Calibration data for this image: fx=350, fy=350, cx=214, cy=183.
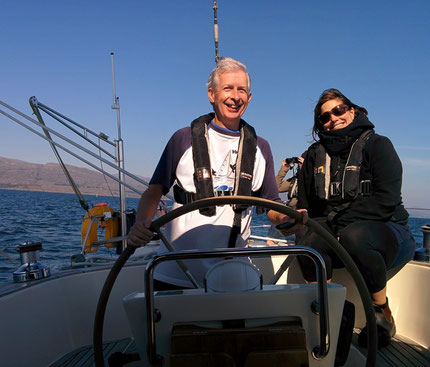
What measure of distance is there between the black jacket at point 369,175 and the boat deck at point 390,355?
0.72 metres

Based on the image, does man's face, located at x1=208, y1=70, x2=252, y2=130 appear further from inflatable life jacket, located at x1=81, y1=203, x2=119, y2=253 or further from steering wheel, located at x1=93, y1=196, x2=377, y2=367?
inflatable life jacket, located at x1=81, y1=203, x2=119, y2=253

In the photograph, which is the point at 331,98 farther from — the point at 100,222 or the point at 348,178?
the point at 100,222

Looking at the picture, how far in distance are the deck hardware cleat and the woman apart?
1423 mm

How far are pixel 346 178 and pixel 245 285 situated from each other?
4.03ft

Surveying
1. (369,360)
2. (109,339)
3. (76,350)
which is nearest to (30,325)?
(76,350)

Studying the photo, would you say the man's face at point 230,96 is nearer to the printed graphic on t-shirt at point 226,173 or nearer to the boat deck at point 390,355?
the printed graphic on t-shirt at point 226,173

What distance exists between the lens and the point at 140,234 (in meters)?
1.08

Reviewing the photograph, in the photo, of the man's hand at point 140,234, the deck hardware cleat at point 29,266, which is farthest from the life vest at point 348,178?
the deck hardware cleat at point 29,266

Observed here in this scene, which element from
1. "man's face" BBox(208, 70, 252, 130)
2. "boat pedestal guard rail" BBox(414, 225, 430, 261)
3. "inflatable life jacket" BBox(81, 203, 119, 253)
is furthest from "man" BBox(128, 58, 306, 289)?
"inflatable life jacket" BBox(81, 203, 119, 253)

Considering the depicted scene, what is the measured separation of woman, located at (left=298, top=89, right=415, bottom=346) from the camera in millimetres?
1765

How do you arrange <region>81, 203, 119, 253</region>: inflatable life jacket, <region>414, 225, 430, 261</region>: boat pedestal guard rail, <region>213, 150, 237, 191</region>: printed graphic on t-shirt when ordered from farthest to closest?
<region>81, 203, 119, 253</region>: inflatable life jacket < <region>414, 225, 430, 261</region>: boat pedestal guard rail < <region>213, 150, 237, 191</region>: printed graphic on t-shirt

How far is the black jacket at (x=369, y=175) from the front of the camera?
1886 millimetres

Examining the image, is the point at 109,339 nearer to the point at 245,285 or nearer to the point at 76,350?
A: the point at 76,350

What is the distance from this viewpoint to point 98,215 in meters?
4.46
